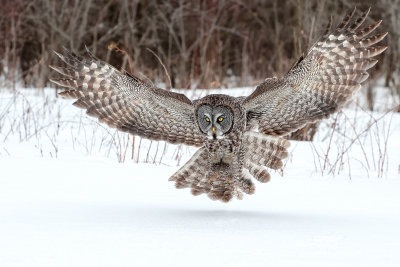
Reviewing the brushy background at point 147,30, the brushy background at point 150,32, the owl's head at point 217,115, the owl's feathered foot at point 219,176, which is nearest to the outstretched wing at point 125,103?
the owl's head at point 217,115

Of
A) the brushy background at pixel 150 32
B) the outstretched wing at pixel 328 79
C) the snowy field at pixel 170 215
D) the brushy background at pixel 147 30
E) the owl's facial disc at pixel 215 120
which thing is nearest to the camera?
the snowy field at pixel 170 215

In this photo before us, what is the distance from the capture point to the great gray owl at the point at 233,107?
4.36 meters

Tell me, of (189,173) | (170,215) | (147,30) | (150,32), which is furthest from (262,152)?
(150,32)

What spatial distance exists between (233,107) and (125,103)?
0.82 m

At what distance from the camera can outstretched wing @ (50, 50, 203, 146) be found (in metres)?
4.60

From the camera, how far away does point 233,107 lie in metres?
4.37

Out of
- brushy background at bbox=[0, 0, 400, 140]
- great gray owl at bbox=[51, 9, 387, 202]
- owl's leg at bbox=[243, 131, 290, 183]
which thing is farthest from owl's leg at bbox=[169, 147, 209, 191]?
brushy background at bbox=[0, 0, 400, 140]

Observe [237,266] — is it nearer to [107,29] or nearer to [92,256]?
[92,256]

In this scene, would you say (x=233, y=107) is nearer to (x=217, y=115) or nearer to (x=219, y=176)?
(x=217, y=115)

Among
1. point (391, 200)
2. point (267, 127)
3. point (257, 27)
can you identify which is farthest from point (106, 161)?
point (257, 27)

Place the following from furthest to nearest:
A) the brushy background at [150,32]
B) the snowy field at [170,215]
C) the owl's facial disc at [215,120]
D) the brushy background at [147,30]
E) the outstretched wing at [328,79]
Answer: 1. the brushy background at [147,30]
2. the brushy background at [150,32]
3. the outstretched wing at [328,79]
4. the owl's facial disc at [215,120]
5. the snowy field at [170,215]

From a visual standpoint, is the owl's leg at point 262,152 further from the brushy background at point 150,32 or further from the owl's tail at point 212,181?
the brushy background at point 150,32

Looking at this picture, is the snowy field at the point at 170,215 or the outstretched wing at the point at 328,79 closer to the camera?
the snowy field at the point at 170,215

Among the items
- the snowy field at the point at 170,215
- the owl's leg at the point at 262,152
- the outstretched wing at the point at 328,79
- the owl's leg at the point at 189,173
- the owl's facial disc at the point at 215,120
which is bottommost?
the snowy field at the point at 170,215
